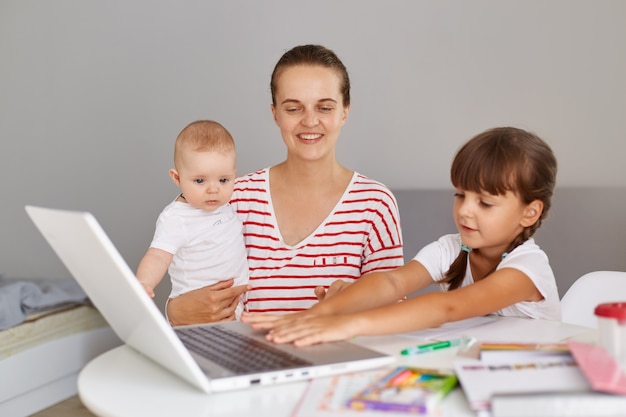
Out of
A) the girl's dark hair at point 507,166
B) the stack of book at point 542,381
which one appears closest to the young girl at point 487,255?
the girl's dark hair at point 507,166

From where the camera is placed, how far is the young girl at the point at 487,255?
1.42m

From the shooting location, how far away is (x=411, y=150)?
298cm

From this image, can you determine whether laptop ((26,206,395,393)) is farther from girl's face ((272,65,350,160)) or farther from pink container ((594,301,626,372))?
girl's face ((272,65,350,160))

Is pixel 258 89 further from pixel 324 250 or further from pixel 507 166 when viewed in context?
pixel 507 166

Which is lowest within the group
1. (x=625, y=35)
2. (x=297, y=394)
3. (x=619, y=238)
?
(x=619, y=238)

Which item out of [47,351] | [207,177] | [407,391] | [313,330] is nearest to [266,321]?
[313,330]

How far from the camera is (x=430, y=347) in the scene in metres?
1.23

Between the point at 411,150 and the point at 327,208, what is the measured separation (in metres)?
0.94

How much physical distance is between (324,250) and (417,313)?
775mm

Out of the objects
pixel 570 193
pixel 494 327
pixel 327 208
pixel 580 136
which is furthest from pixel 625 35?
pixel 494 327

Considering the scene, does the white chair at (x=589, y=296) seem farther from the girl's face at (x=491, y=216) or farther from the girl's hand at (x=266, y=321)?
the girl's hand at (x=266, y=321)

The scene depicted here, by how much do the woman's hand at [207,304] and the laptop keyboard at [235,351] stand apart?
20.6 inches

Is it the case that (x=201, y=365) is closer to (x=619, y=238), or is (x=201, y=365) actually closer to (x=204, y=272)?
(x=204, y=272)

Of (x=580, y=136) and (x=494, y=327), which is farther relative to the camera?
(x=580, y=136)
